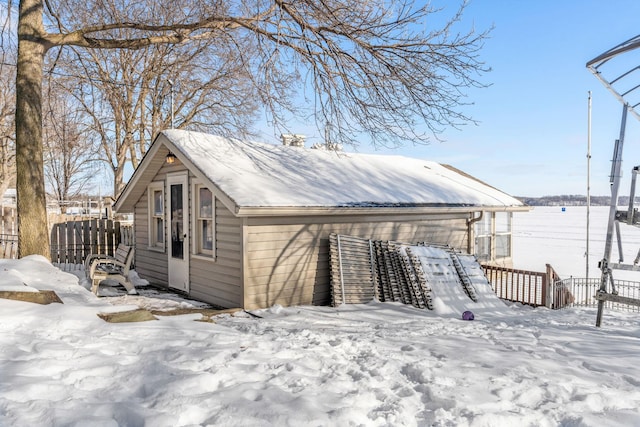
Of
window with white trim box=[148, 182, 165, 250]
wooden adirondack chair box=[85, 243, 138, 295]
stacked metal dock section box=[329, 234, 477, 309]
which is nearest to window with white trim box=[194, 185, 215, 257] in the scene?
wooden adirondack chair box=[85, 243, 138, 295]

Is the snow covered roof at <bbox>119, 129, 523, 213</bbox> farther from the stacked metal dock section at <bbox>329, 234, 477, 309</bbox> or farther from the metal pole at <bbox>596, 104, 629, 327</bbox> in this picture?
the metal pole at <bbox>596, 104, 629, 327</bbox>

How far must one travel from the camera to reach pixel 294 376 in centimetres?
381

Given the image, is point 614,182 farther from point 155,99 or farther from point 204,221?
point 155,99

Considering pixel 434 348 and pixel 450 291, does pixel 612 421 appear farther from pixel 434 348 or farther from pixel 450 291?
pixel 450 291

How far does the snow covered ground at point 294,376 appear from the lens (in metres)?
3.05

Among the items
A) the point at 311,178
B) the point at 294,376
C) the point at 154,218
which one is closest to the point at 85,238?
the point at 154,218

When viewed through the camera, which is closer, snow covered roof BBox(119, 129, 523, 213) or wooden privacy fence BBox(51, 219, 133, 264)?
snow covered roof BBox(119, 129, 523, 213)

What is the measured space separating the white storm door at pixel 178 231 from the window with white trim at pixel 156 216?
2.42ft

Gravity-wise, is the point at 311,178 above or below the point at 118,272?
above

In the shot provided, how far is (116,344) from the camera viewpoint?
4312 millimetres

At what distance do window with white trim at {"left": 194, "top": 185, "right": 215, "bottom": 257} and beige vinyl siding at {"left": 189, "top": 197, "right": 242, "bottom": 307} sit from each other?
8.8 inches

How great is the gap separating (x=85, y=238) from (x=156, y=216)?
4038 millimetres

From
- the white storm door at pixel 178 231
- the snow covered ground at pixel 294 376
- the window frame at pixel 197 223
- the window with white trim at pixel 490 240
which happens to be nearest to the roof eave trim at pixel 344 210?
the window with white trim at pixel 490 240

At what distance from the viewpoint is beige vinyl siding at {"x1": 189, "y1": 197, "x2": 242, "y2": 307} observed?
8336 millimetres
